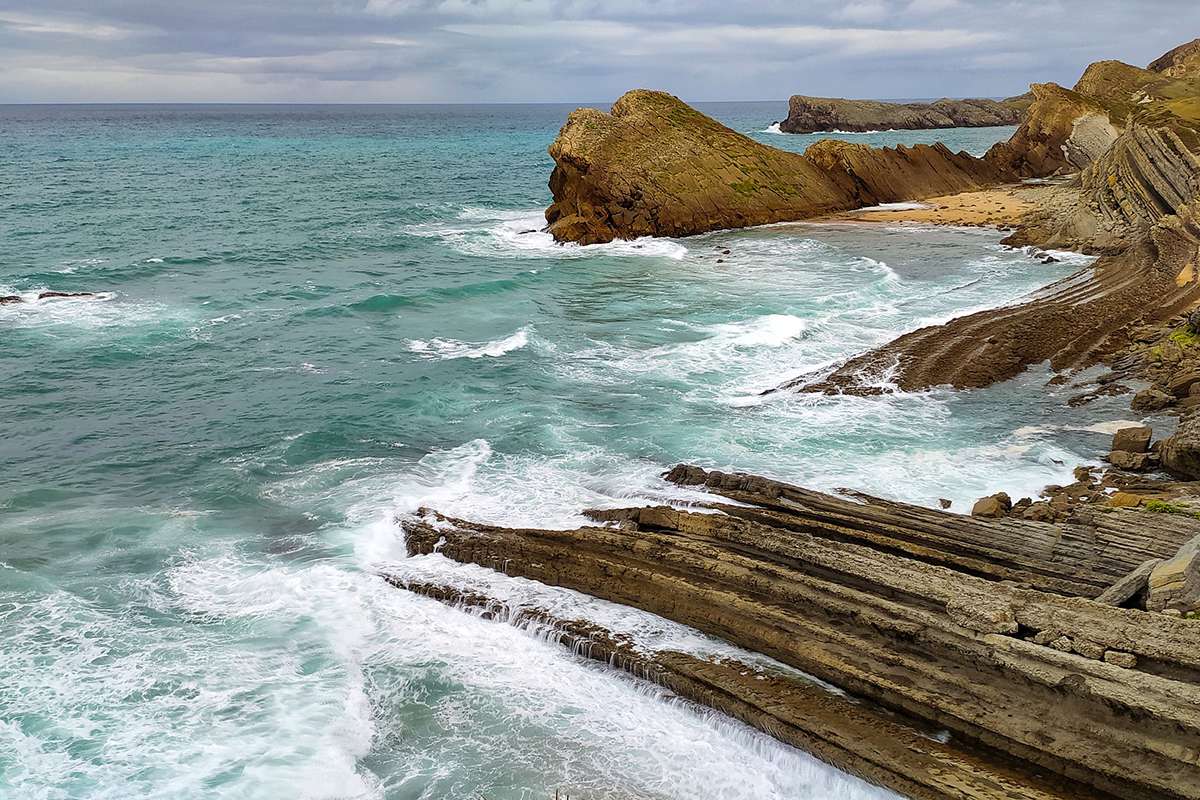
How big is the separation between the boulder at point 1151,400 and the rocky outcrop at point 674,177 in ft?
92.6

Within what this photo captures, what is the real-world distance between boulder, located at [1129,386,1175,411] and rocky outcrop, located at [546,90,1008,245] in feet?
92.6

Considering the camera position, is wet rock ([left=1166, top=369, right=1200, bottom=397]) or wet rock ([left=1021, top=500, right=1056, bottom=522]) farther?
wet rock ([left=1166, top=369, right=1200, bottom=397])

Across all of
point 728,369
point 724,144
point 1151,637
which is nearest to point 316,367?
point 728,369

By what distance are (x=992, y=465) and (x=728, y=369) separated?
8.45 metres

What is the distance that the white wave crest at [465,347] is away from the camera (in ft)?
89.8

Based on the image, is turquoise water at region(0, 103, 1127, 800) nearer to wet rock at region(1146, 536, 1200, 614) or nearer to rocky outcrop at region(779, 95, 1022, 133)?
wet rock at region(1146, 536, 1200, 614)

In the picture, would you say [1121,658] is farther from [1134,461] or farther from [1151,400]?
[1151,400]

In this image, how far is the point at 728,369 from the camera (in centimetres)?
2519

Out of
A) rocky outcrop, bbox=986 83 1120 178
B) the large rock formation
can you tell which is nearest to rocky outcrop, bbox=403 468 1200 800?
the large rock formation

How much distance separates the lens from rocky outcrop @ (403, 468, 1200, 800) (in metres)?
9.32

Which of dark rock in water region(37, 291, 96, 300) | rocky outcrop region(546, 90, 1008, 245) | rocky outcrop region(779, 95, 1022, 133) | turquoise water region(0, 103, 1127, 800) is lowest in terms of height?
turquoise water region(0, 103, 1127, 800)

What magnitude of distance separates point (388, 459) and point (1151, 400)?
1593 centimetres

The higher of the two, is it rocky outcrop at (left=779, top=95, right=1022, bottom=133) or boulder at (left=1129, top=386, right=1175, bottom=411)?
rocky outcrop at (left=779, top=95, right=1022, bottom=133)

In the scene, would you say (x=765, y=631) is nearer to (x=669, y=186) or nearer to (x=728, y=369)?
(x=728, y=369)
